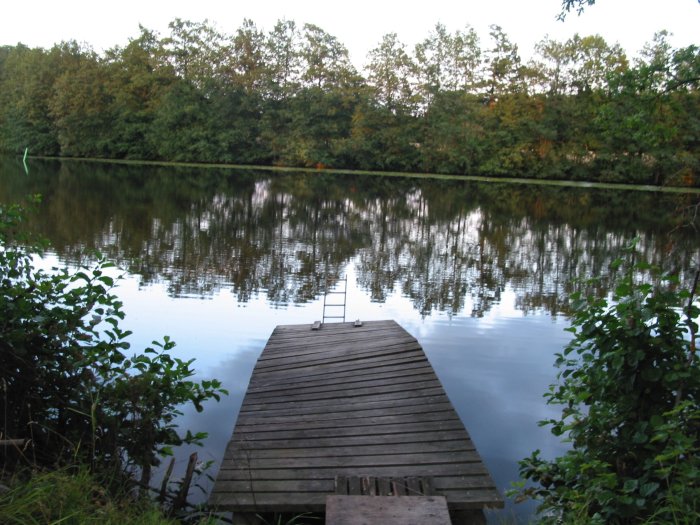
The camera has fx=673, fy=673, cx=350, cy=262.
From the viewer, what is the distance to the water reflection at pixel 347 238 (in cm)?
1259

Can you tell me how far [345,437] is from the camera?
5039 millimetres

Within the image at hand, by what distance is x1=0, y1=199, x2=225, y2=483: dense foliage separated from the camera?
403 centimetres

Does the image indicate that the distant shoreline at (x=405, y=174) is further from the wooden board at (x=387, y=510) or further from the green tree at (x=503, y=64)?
the wooden board at (x=387, y=510)

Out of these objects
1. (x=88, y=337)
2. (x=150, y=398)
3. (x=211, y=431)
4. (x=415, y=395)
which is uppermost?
(x=88, y=337)

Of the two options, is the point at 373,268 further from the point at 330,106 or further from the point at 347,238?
the point at 330,106

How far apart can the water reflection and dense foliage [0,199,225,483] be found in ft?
2.90

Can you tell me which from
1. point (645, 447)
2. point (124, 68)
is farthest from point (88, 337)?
point (124, 68)

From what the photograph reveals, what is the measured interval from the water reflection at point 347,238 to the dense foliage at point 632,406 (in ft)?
3.26

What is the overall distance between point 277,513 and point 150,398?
1101mm

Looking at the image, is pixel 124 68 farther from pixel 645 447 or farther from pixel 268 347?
pixel 645 447

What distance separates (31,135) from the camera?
57031 mm

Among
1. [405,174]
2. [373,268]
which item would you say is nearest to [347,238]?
[373,268]

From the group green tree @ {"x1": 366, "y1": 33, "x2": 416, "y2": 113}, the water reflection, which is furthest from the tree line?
the water reflection

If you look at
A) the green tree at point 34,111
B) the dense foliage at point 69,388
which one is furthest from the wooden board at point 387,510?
the green tree at point 34,111
